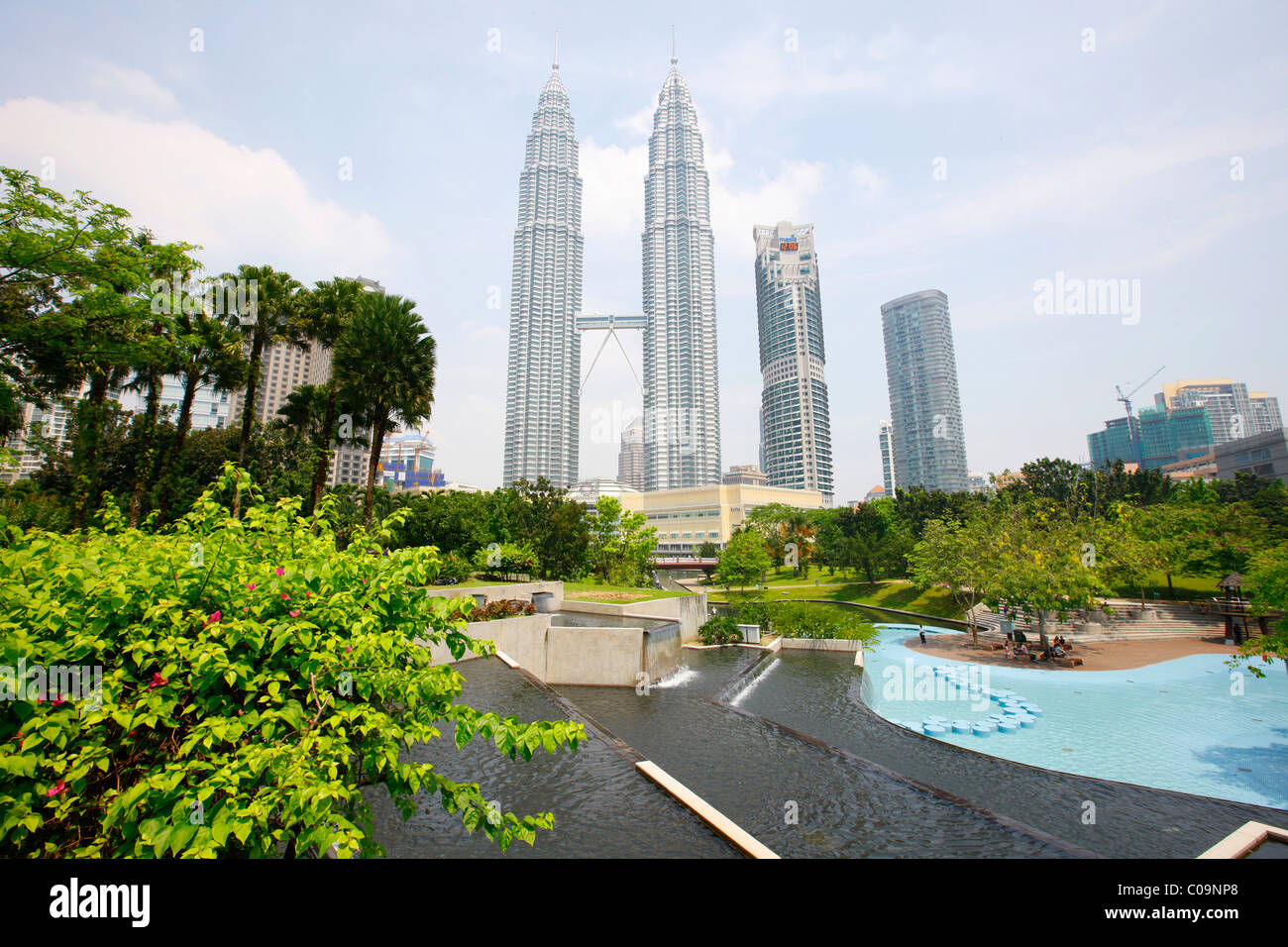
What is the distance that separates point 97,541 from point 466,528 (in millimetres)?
33461

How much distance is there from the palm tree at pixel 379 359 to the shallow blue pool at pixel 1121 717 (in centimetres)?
2378

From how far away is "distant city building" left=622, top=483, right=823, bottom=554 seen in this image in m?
115

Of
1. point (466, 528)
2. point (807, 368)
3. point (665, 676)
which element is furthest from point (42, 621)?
point (807, 368)

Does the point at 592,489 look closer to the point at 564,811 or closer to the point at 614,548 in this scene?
the point at 614,548

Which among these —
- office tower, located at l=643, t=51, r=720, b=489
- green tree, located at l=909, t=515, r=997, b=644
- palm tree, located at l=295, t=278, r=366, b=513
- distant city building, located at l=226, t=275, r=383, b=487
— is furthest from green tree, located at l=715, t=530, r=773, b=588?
distant city building, located at l=226, t=275, r=383, b=487

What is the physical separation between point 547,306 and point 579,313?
39.2 feet

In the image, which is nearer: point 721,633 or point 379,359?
point 379,359

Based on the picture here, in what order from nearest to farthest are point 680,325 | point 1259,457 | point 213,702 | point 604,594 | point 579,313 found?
point 213,702
point 604,594
point 1259,457
point 680,325
point 579,313

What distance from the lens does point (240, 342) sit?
22844mm

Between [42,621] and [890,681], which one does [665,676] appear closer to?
[890,681]

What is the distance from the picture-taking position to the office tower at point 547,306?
16400 cm

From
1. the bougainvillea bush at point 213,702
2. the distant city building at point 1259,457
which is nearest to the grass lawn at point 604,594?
the bougainvillea bush at point 213,702

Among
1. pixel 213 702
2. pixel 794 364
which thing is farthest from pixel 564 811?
pixel 794 364

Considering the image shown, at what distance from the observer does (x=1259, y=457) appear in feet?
299
